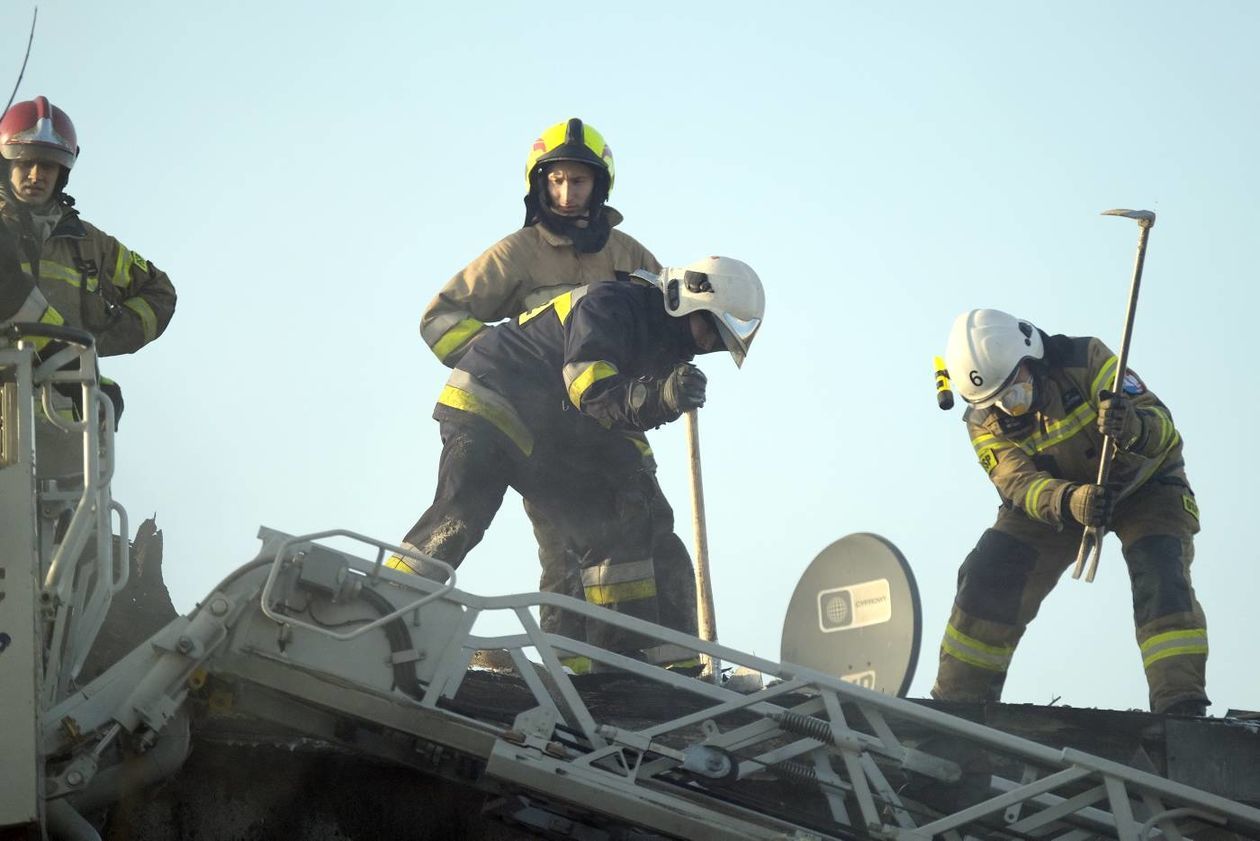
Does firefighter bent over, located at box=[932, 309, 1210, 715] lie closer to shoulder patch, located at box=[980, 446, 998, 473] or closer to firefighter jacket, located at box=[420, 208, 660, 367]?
shoulder patch, located at box=[980, 446, 998, 473]

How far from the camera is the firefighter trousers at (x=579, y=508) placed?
7.40 m

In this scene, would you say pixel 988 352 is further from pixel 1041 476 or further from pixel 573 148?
pixel 573 148

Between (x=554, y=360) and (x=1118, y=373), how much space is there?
2.77 meters

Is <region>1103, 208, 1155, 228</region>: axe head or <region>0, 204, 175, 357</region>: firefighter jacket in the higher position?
<region>1103, 208, 1155, 228</region>: axe head

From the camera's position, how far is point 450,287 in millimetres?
8375

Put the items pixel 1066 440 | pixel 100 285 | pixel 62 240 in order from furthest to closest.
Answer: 1. pixel 1066 440
2. pixel 100 285
3. pixel 62 240

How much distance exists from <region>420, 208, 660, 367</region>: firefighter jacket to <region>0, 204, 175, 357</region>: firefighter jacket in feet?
4.42

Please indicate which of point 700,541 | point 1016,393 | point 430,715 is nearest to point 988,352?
point 1016,393

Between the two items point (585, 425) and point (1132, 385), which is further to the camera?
point (1132, 385)

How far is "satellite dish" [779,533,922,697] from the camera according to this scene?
21.5 ft

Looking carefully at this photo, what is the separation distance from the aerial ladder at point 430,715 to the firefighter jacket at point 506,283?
2812mm

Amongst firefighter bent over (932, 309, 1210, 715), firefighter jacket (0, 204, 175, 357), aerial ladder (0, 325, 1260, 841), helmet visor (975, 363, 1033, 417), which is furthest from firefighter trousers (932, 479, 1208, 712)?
firefighter jacket (0, 204, 175, 357)

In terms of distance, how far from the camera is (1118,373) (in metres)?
8.33

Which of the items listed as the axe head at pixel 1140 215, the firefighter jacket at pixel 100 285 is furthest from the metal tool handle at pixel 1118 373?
the firefighter jacket at pixel 100 285
